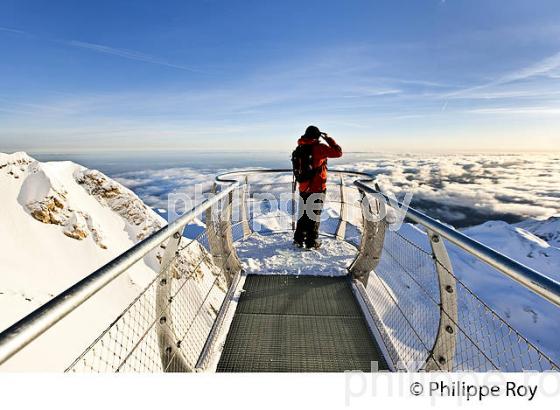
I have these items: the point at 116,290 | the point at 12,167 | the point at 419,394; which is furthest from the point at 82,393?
the point at 12,167

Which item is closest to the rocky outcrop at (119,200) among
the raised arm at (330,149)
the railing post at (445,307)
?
the raised arm at (330,149)

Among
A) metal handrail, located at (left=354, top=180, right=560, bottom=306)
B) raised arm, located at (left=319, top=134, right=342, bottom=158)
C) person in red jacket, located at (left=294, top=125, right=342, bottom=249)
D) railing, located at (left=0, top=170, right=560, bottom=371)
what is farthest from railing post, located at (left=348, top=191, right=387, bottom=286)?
metal handrail, located at (left=354, top=180, right=560, bottom=306)

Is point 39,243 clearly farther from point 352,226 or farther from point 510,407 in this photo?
point 510,407

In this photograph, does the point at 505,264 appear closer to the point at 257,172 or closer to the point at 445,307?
the point at 445,307

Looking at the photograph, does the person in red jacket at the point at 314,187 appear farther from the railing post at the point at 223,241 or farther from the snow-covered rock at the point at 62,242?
the snow-covered rock at the point at 62,242

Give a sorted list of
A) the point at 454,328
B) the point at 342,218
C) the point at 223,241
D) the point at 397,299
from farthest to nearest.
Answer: the point at 342,218 < the point at 223,241 < the point at 397,299 < the point at 454,328

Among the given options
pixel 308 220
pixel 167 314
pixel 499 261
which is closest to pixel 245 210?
pixel 308 220
